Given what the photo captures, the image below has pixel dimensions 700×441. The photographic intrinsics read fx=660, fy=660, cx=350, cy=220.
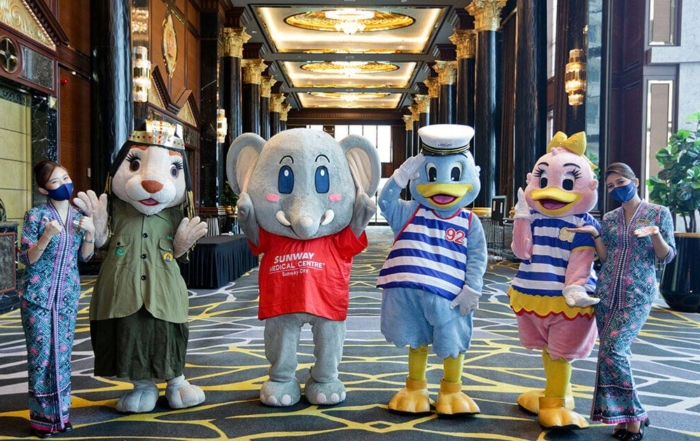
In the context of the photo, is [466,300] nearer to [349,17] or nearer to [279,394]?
[279,394]

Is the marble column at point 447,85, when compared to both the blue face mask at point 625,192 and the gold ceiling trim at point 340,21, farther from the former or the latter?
the blue face mask at point 625,192

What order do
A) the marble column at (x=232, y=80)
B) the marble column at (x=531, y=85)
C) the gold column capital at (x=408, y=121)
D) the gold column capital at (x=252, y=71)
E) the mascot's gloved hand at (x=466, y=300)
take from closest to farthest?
the mascot's gloved hand at (x=466, y=300), the marble column at (x=531, y=85), the marble column at (x=232, y=80), the gold column capital at (x=252, y=71), the gold column capital at (x=408, y=121)

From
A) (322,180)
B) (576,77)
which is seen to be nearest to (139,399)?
(322,180)

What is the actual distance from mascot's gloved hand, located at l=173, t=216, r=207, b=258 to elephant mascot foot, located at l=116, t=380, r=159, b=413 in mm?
703

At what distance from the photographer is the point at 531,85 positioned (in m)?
10.1

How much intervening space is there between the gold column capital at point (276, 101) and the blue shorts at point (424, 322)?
23415 millimetres

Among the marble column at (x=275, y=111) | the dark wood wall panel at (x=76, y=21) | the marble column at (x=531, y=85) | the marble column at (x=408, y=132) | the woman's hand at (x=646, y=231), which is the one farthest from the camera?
the marble column at (x=408, y=132)

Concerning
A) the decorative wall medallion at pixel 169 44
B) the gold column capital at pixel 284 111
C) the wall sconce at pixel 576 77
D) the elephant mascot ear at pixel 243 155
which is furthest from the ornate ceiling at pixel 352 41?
the elephant mascot ear at pixel 243 155


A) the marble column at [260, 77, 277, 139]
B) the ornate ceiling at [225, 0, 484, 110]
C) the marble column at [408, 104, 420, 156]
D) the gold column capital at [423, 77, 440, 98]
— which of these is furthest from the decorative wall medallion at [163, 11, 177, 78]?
the marble column at [408, 104, 420, 156]

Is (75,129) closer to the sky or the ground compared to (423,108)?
closer to the ground

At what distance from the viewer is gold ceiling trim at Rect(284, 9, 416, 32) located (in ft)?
56.2

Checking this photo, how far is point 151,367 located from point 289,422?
Answer: 2.43 feet

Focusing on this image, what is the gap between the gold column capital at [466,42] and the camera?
1630 cm

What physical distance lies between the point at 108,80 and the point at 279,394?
6.53 meters
